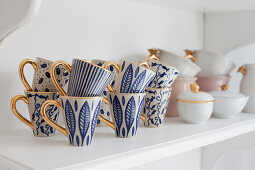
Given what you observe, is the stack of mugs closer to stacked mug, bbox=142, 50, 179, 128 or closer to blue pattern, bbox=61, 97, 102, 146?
stacked mug, bbox=142, 50, 179, 128

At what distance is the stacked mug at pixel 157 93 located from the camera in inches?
23.2

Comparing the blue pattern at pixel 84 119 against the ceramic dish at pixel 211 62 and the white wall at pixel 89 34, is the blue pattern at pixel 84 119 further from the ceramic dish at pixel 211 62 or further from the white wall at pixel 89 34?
the ceramic dish at pixel 211 62

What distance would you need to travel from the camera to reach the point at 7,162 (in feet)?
1.29

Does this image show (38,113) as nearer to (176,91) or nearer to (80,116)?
(80,116)

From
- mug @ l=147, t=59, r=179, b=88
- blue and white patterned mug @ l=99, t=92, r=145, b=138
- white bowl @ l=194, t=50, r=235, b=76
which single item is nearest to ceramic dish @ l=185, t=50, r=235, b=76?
white bowl @ l=194, t=50, r=235, b=76

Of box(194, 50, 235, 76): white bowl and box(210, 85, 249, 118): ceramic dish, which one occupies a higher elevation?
box(194, 50, 235, 76): white bowl

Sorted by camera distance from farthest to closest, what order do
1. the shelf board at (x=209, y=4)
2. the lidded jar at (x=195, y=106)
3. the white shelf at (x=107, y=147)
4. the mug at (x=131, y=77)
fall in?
the shelf board at (x=209, y=4)
the lidded jar at (x=195, y=106)
the mug at (x=131, y=77)
the white shelf at (x=107, y=147)


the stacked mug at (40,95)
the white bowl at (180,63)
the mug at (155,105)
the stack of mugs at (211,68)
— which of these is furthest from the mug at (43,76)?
the stack of mugs at (211,68)

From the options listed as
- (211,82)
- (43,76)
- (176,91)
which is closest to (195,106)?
(176,91)

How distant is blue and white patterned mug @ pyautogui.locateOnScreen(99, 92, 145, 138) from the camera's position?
51 cm

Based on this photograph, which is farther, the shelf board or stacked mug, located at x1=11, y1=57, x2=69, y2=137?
the shelf board

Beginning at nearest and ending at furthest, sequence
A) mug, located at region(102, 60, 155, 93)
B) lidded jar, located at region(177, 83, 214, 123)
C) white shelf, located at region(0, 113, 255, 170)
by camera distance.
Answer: white shelf, located at region(0, 113, 255, 170)
mug, located at region(102, 60, 155, 93)
lidded jar, located at region(177, 83, 214, 123)

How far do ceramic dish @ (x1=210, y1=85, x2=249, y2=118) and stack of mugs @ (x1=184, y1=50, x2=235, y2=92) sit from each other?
8 cm

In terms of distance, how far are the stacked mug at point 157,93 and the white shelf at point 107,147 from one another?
21mm
